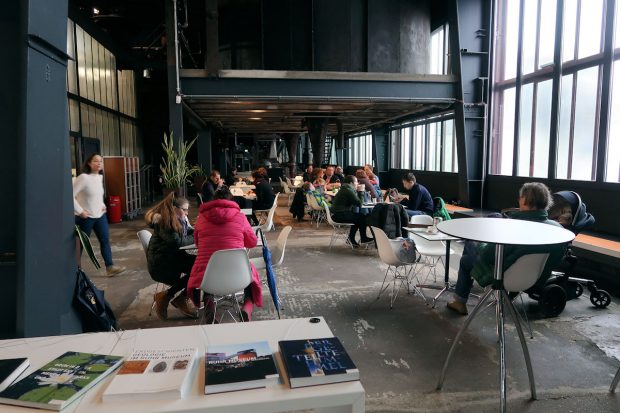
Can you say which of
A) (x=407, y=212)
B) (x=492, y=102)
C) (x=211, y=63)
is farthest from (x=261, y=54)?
(x=407, y=212)

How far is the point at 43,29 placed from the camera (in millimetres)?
2436

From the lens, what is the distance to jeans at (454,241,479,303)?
400 cm

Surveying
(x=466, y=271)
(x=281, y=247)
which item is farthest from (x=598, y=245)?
(x=281, y=247)

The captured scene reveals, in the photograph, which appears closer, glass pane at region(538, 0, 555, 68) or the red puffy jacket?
the red puffy jacket

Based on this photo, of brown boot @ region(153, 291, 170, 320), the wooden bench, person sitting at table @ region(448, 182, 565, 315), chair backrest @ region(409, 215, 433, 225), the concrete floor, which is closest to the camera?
the concrete floor

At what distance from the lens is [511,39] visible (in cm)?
973

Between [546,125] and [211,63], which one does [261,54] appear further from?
[546,125]

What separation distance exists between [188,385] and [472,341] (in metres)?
2.86

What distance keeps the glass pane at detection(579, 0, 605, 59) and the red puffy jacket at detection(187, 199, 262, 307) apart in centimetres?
709

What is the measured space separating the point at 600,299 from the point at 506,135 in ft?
21.2

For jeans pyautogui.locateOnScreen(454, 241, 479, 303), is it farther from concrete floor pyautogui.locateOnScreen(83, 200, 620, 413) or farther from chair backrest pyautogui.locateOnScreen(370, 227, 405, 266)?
chair backrest pyautogui.locateOnScreen(370, 227, 405, 266)

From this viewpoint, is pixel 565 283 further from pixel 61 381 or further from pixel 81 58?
pixel 81 58

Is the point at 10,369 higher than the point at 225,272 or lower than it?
higher

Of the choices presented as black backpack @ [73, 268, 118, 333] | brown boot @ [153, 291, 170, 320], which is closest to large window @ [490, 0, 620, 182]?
brown boot @ [153, 291, 170, 320]
